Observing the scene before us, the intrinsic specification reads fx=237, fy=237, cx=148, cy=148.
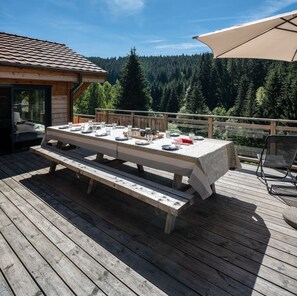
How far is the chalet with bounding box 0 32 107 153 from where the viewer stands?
5.59 meters

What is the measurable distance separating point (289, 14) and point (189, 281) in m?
2.48

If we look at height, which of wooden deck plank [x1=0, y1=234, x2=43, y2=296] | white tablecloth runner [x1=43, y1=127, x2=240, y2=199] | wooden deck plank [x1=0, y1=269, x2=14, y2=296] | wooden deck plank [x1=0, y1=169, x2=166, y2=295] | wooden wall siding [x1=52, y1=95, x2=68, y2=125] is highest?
wooden wall siding [x1=52, y1=95, x2=68, y2=125]

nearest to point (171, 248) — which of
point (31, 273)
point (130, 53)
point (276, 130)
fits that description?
point (31, 273)

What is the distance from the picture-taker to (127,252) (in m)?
2.26

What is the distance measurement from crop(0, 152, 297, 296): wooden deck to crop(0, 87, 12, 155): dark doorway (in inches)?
100

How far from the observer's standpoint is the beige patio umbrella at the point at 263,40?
8.45ft

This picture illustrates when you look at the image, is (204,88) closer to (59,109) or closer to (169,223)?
(59,109)

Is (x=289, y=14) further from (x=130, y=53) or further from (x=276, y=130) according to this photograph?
(x=130, y=53)

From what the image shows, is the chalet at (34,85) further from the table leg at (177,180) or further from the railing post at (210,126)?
the table leg at (177,180)

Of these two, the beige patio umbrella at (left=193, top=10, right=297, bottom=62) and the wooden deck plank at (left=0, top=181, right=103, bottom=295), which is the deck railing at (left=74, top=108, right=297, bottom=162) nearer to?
the beige patio umbrella at (left=193, top=10, right=297, bottom=62)

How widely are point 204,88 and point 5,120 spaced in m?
54.4

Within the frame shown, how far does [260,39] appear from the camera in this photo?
3.28 m

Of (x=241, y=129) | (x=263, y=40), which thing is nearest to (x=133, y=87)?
(x=241, y=129)

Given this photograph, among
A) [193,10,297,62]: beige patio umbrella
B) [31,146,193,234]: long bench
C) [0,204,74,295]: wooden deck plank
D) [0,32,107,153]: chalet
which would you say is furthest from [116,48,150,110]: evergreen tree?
[0,204,74,295]: wooden deck plank
